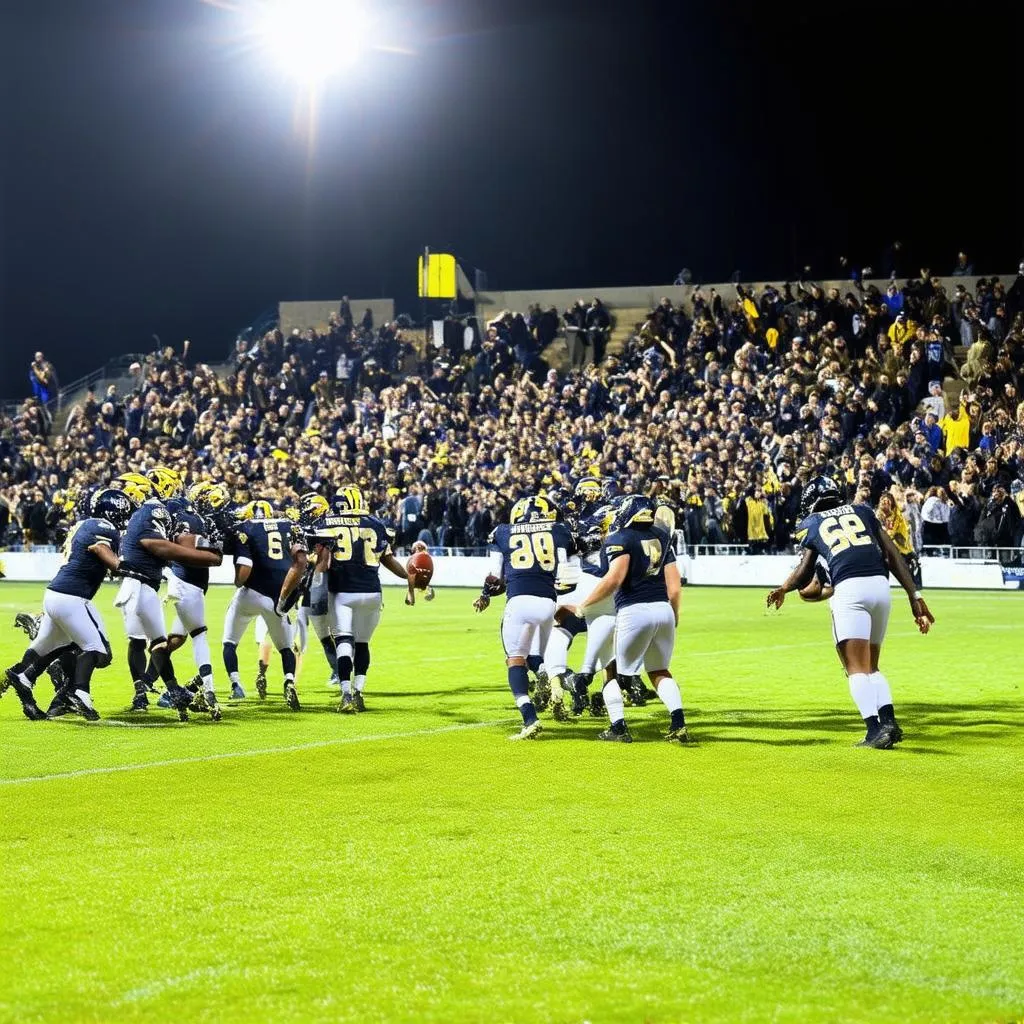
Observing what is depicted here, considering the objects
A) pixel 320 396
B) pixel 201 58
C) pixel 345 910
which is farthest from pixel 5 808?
pixel 201 58

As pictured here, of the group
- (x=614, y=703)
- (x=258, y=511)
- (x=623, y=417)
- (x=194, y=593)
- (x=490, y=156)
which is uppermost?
(x=490, y=156)

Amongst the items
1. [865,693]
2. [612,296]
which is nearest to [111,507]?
[865,693]

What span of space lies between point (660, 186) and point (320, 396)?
40.4 feet

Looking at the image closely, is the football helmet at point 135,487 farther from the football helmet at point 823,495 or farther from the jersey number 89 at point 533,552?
the football helmet at point 823,495

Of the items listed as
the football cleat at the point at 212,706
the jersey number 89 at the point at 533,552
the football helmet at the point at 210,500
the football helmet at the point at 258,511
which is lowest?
the football cleat at the point at 212,706

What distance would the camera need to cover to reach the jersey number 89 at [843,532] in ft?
37.9

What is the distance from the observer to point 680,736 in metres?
11.9

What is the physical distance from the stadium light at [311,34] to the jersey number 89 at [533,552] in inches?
1483

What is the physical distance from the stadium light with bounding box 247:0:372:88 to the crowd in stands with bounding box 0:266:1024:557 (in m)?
7.84

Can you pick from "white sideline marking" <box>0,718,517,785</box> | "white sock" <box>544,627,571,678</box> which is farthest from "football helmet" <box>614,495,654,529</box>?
"white sideline marking" <box>0,718,517,785</box>

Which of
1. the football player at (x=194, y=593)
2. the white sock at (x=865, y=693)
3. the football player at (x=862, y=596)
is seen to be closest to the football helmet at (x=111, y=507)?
the football player at (x=194, y=593)

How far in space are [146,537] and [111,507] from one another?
0.42 m

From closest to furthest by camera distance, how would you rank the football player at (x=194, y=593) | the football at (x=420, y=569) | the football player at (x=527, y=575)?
the football player at (x=527, y=575) → the football player at (x=194, y=593) → the football at (x=420, y=569)

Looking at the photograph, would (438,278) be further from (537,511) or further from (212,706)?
(537,511)
